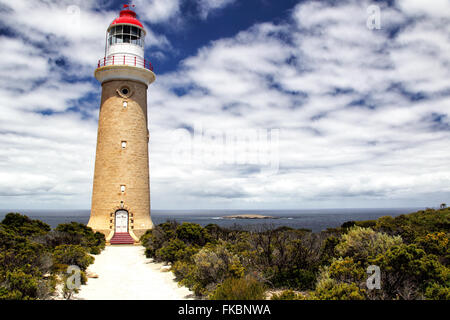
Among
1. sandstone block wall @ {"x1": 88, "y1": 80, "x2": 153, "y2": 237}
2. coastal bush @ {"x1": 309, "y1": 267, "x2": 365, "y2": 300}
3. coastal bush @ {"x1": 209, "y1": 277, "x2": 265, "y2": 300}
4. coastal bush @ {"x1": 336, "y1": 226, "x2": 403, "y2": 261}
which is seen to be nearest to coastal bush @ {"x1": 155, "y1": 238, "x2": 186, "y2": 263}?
coastal bush @ {"x1": 209, "y1": 277, "x2": 265, "y2": 300}

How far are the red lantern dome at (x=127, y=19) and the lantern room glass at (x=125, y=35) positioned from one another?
328 millimetres

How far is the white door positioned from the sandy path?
607 centimetres

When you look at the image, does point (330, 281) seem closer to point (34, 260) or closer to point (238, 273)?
point (238, 273)

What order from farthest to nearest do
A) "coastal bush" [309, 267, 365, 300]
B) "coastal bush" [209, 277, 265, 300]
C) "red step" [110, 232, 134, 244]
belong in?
"red step" [110, 232, 134, 244] → "coastal bush" [209, 277, 265, 300] → "coastal bush" [309, 267, 365, 300]

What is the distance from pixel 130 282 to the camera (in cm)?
1245

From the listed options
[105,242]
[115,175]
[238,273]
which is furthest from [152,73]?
[238,273]

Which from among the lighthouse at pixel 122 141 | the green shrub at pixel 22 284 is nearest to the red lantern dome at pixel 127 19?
the lighthouse at pixel 122 141

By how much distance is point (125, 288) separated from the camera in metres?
11.4

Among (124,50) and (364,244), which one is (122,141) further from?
(364,244)

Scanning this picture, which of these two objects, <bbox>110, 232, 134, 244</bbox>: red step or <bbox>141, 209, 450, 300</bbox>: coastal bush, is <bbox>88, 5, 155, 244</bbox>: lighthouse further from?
<bbox>141, 209, 450, 300</bbox>: coastal bush

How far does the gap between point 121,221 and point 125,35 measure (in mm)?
14515

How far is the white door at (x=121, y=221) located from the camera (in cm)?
2481

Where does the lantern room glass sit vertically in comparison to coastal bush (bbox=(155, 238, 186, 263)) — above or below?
above

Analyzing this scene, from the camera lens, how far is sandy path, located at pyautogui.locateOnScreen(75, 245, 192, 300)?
10391 mm
